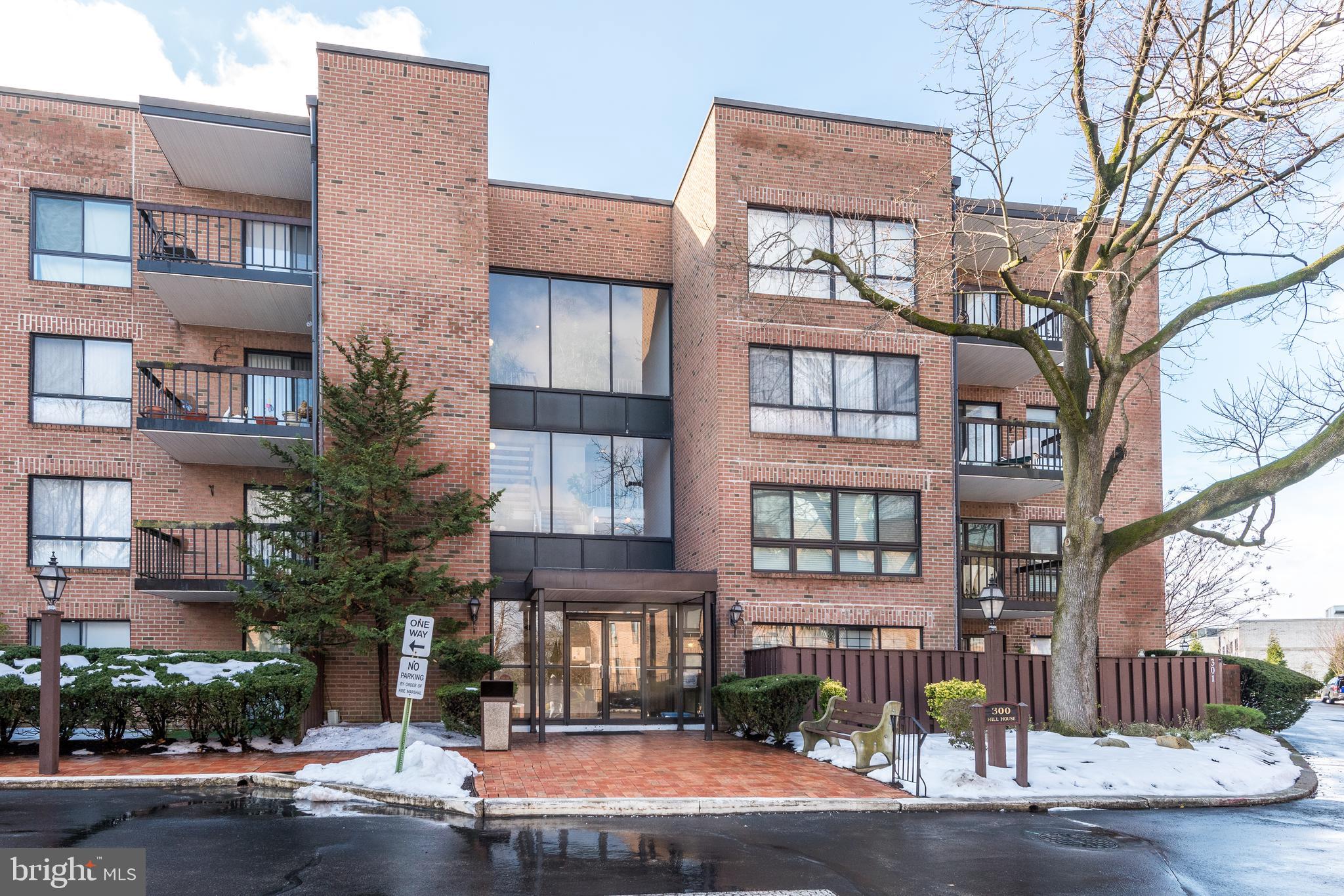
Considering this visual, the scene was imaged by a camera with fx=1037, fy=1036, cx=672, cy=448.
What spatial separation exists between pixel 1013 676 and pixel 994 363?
25.8 feet

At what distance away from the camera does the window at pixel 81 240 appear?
63.6ft

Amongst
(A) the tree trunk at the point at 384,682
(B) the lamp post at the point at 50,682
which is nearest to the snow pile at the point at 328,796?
(B) the lamp post at the point at 50,682

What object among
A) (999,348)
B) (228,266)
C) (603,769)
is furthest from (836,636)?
(228,266)

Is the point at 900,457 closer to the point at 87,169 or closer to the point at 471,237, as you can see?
the point at 471,237

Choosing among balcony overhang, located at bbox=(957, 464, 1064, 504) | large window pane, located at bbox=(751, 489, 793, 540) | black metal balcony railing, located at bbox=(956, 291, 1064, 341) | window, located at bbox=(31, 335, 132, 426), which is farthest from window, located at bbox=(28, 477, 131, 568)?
black metal balcony railing, located at bbox=(956, 291, 1064, 341)

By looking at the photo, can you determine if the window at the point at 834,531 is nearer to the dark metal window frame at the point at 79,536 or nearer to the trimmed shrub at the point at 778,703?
the trimmed shrub at the point at 778,703

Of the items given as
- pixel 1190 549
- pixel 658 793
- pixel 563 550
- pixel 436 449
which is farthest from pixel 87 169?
pixel 1190 549

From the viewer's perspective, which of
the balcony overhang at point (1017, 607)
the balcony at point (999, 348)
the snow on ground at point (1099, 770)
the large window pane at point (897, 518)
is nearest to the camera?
the snow on ground at point (1099, 770)

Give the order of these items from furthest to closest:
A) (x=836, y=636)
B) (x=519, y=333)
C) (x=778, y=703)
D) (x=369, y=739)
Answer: (x=519, y=333) < (x=836, y=636) < (x=778, y=703) < (x=369, y=739)

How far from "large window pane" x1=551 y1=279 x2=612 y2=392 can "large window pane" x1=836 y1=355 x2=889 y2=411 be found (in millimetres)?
4818

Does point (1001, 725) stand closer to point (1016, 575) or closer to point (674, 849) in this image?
point (674, 849)

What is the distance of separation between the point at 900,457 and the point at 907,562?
206 cm

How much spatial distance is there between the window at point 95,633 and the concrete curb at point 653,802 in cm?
755

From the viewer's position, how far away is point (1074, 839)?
9992mm
